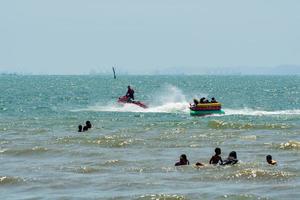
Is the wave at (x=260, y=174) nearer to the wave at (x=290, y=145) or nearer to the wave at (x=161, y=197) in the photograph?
the wave at (x=161, y=197)

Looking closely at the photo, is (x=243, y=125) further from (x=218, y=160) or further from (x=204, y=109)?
(x=218, y=160)

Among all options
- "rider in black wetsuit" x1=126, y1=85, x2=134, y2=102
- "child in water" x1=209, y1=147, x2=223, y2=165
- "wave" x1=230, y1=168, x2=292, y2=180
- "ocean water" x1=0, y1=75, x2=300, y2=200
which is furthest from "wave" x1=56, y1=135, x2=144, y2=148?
"rider in black wetsuit" x1=126, y1=85, x2=134, y2=102

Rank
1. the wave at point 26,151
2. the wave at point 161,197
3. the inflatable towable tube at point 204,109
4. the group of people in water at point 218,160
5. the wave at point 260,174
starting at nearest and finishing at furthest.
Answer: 1. the wave at point 161,197
2. the wave at point 260,174
3. the group of people in water at point 218,160
4. the wave at point 26,151
5. the inflatable towable tube at point 204,109

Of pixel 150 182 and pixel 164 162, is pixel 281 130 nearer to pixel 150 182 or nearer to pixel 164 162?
pixel 164 162

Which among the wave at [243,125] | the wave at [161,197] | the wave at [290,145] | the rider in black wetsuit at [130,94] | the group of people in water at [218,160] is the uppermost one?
the rider in black wetsuit at [130,94]

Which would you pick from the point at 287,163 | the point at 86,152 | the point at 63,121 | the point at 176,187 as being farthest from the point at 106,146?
the point at 63,121

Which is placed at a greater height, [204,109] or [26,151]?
[204,109]

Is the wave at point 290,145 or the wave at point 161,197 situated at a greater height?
the wave at point 290,145

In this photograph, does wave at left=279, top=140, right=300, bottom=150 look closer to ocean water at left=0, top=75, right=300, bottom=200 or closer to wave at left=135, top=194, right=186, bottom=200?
ocean water at left=0, top=75, right=300, bottom=200

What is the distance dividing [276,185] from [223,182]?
1.87 m

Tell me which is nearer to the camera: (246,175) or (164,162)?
(246,175)

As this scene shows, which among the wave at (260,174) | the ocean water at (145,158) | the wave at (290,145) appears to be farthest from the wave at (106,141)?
the wave at (260,174)

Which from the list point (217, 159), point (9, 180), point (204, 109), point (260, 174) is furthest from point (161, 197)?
point (204, 109)

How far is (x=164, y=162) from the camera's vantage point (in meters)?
30.1
